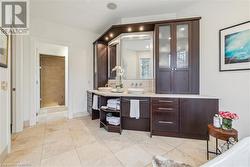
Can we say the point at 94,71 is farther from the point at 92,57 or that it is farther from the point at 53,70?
the point at 53,70

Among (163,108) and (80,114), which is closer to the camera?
(163,108)

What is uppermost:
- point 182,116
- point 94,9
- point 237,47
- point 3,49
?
point 94,9

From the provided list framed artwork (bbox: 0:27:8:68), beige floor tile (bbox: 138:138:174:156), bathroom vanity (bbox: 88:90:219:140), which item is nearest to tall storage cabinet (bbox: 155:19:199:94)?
bathroom vanity (bbox: 88:90:219:140)

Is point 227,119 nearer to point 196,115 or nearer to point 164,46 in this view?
point 196,115

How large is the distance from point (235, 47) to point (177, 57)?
941mm

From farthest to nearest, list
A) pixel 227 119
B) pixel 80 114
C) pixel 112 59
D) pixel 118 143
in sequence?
1. pixel 80 114
2. pixel 112 59
3. pixel 118 143
4. pixel 227 119

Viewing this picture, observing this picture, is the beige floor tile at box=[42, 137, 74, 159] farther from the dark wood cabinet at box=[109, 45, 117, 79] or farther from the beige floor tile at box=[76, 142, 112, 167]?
the dark wood cabinet at box=[109, 45, 117, 79]

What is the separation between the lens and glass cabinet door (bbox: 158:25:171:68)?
2.98 meters

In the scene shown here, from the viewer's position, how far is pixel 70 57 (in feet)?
13.5

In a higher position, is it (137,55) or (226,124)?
(137,55)

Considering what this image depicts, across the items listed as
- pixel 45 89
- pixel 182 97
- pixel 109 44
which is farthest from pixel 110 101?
pixel 45 89

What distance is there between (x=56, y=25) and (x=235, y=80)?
4235 millimetres

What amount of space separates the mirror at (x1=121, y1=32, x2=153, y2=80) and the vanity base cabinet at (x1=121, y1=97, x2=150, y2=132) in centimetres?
76

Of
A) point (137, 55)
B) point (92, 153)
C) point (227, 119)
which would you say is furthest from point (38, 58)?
point (227, 119)
